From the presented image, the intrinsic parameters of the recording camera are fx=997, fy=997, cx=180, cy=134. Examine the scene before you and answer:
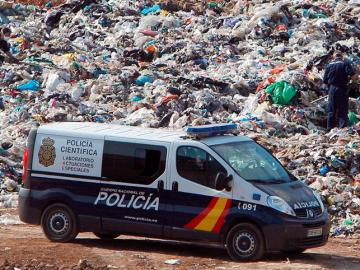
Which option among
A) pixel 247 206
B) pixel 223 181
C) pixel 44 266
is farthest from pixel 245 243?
pixel 44 266

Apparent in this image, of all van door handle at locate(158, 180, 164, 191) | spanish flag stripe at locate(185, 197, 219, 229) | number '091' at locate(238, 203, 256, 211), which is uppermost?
van door handle at locate(158, 180, 164, 191)

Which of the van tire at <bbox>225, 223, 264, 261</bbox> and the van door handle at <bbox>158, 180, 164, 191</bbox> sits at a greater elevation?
the van door handle at <bbox>158, 180, 164, 191</bbox>

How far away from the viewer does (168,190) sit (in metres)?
12.9

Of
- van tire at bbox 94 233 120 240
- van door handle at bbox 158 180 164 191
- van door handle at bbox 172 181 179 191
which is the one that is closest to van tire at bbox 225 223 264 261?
van door handle at bbox 172 181 179 191

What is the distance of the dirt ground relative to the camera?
12.2 metres

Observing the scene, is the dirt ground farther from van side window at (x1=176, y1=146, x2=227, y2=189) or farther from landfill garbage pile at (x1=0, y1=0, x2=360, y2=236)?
landfill garbage pile at (x1=0, y1=0, x2=360, y2=236)

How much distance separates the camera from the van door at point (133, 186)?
42.6 feet

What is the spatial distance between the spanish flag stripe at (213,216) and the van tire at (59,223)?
1.90 metres

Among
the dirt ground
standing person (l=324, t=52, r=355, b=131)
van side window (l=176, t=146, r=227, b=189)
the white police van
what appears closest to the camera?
the dirt ground

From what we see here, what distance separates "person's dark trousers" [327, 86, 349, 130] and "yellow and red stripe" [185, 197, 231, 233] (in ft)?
25.3

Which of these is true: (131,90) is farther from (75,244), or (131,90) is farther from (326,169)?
(75,244)

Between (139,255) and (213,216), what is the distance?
1122 millimetres

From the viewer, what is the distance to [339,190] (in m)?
16.5

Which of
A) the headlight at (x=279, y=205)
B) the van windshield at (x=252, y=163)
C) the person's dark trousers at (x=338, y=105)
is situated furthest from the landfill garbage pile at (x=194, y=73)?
the headlight at (x=279, y=205)
